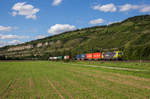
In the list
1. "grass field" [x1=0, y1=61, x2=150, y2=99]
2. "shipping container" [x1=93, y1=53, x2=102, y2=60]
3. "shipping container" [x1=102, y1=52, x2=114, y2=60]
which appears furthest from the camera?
"shipping container" [x1=93, y1=53, x2=102, y2=60]

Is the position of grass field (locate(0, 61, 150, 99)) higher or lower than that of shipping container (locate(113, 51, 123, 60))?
lower

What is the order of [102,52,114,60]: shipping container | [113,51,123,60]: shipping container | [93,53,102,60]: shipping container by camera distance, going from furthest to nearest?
[93,53,102,60]: shipping container < [102,52,114,60]: shipping container < [113,51,123,60]: shipping container

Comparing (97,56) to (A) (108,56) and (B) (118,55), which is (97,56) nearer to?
(A) (108,56)

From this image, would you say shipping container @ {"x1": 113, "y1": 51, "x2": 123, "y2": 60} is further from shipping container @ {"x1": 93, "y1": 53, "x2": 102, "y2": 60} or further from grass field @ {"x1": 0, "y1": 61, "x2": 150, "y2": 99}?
grass field @ {"x1": 0, "y1": 61, "x2": 150, "y2": 99}

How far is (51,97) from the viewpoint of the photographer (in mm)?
10680

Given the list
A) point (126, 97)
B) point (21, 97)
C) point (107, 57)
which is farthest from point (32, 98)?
point (107, 57)

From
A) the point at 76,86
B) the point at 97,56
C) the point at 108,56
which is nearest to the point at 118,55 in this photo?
the point at 108,56

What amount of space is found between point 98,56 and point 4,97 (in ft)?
257

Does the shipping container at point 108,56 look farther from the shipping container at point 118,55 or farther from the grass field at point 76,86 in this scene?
the grass field at point 76,86

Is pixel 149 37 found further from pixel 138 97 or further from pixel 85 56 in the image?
pixel 138 97

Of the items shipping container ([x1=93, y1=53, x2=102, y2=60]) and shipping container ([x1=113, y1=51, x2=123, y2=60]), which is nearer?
shipping container ([x1=113, y1=51, x2=123, y2=60])

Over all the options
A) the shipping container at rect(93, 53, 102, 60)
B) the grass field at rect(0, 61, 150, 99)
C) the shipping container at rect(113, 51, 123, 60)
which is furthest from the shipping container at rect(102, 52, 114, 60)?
the grass field at rect(0, 61, 150, 99)

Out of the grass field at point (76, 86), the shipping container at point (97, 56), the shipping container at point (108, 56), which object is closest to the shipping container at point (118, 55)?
the shipping container at point (108, 56)

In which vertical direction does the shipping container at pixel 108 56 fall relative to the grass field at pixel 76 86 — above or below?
above
